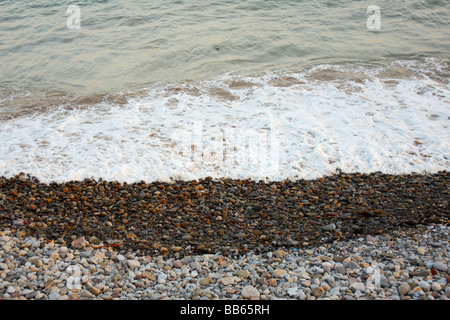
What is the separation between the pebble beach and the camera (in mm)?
3926

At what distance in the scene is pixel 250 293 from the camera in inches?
152

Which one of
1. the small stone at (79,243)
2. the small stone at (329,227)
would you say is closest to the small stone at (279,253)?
the small stone at (329,227)

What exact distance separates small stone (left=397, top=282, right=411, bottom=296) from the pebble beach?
0.01m

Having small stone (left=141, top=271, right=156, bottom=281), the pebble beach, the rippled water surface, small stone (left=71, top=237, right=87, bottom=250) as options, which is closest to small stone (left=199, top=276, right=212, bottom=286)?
the pebble beach

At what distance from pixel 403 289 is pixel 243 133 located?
480 centimetres

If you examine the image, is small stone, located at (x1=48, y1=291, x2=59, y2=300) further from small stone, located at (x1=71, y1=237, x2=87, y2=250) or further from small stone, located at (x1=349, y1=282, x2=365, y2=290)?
small stone, located at (x1=349, y1=282, x2=365, y2=290)

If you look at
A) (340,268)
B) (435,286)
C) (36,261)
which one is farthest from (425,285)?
(36,261)

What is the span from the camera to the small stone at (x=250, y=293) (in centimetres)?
382

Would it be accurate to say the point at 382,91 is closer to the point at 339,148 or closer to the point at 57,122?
the point at 339,148

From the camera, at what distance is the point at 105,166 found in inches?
261

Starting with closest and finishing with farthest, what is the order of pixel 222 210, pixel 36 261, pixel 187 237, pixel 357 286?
pixel 357 286, pixel 36 261, pixel 187 237, pixel 222 210

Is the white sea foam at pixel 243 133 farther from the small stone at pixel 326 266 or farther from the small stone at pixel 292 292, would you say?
the small stone at pixel 292 292

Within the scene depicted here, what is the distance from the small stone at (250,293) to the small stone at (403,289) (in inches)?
58.8

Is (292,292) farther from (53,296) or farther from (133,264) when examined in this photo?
(53,296)
